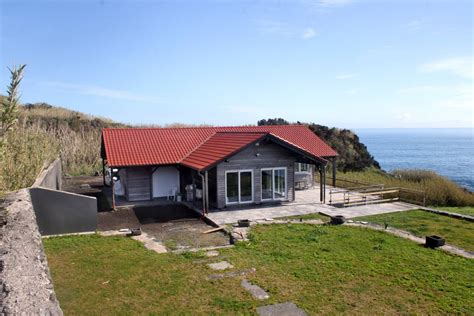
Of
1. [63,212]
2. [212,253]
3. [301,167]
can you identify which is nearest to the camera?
[212,253]

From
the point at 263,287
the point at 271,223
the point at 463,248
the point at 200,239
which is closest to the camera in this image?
the point at 263,287

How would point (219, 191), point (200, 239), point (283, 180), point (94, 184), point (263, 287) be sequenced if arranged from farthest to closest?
point (94, 184) < point (283, 180) < point (219, 191) < point (200, 239) < point (263, 287)

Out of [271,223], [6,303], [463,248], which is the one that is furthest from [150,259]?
[463,248]

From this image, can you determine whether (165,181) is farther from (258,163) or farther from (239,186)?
(258,163)

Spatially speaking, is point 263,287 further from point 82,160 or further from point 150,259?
point 82,160

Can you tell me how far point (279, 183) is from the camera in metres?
18.4

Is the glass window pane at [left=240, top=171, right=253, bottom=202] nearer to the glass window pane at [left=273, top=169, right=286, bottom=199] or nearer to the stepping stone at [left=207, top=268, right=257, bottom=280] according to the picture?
the glass window pane at [left=273, top=169, right=286, bottom=199]

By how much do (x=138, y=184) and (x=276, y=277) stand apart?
11.8 meters

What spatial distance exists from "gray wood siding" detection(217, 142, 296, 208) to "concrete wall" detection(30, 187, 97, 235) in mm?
5921

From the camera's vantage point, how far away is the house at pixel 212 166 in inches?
679

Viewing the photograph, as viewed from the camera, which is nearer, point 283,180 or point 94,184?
point 283,180

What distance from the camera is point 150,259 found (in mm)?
10148

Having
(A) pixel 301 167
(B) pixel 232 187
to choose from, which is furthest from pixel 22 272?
(A) pixel 301 167

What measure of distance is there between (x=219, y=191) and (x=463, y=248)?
953 centimetres
